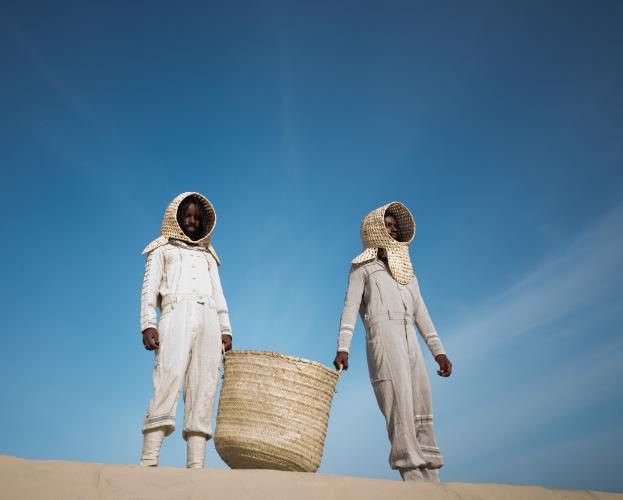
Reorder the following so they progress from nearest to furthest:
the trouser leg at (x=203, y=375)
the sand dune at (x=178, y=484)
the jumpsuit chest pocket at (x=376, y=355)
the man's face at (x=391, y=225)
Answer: the sand dune at (x=178, y=484) → the trouser leg at (x=203, y=375) → the jumpsuit chest pocket at (x=376, y=355) → the man's face at (x=391, y=225)

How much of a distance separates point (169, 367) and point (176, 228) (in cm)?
140

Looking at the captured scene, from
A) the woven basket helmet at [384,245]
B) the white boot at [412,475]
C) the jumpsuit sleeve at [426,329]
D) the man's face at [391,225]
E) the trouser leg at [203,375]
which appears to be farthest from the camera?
the man's face at [391,225]

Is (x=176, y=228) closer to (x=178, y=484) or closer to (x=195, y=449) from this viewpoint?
(x=195, y=449)

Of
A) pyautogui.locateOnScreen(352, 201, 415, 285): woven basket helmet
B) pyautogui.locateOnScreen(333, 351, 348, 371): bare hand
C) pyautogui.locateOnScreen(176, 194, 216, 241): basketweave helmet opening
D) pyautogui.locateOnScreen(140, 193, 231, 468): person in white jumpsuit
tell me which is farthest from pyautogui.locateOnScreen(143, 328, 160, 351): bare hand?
pyautogui.locateOnScreen(352, 201, 415, 285): woven basket helmet

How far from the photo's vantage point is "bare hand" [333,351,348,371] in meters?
5.69

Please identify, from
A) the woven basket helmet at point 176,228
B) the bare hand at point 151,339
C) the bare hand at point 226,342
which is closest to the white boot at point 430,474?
the bare hand at point 226,342

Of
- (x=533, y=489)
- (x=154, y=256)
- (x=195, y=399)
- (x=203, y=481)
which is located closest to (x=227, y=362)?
(x=195, y=399)

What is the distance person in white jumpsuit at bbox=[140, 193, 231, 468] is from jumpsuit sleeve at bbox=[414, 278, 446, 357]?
6.44 feet

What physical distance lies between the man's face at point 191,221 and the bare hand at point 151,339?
1.18 m

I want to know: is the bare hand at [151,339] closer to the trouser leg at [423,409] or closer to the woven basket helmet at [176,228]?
the woven basket helmet at [176,228]

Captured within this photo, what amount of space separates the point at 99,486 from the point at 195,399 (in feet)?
5.00

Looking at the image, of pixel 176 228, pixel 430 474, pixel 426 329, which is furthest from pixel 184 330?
pixel 426 329

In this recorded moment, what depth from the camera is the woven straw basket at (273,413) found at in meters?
4.80

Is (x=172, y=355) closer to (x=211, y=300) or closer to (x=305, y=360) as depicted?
(x=211, y=300)
